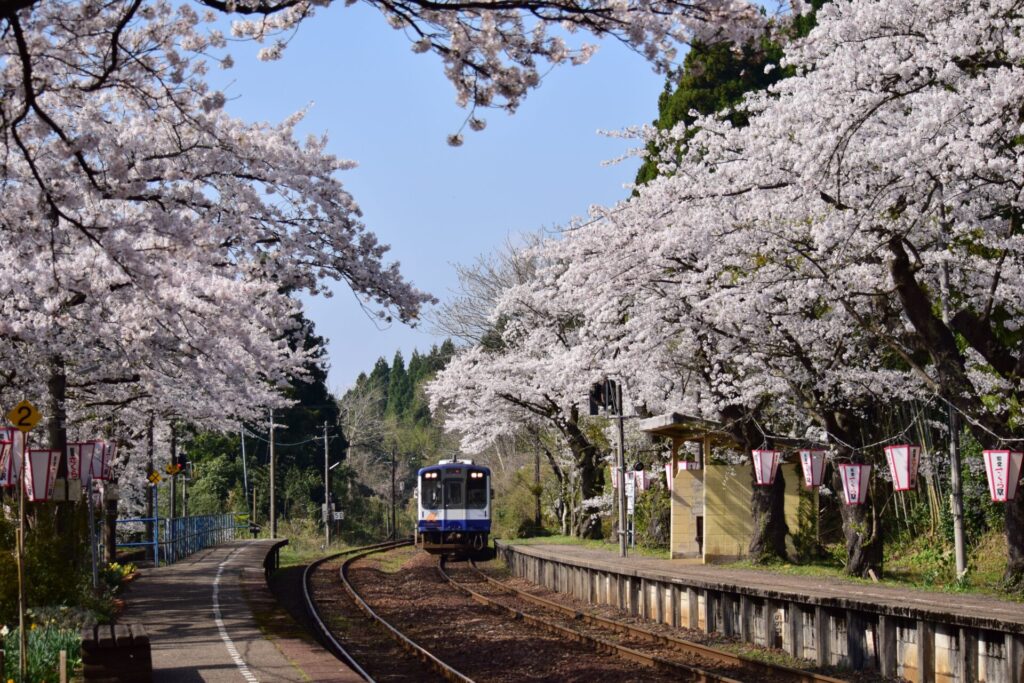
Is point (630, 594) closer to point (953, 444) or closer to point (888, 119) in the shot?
point (953, 444)

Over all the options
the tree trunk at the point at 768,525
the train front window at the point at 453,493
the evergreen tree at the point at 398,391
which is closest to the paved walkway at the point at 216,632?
the tree trunk at the point at 768,525

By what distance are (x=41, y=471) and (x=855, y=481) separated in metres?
10.8

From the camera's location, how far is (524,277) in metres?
36.9

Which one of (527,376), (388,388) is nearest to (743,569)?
(527,376)

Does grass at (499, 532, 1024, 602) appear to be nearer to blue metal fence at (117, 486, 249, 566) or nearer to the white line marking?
the white line marking

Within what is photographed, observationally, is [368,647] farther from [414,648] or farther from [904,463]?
[904,463]

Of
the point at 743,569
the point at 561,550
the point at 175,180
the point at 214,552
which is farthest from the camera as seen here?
the point at 214,552

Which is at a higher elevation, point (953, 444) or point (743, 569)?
point (953, 444)

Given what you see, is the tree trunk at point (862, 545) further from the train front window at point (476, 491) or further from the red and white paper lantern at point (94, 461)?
the train front window at point (476, 491)

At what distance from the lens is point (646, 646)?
13.4 m

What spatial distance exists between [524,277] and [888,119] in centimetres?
2470

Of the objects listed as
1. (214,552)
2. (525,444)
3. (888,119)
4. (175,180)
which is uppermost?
(888,119)

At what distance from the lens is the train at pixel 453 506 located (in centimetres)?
3188

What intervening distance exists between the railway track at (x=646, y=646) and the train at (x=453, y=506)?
442 inches
